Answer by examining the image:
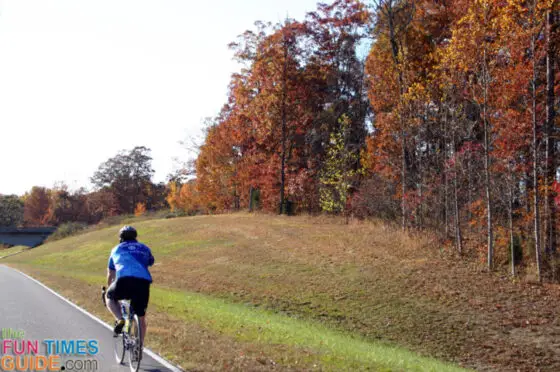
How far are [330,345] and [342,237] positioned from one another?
16.4 metres

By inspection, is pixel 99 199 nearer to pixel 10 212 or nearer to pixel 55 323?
pixel 10 212

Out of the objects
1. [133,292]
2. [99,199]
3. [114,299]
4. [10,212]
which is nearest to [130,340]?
[114,299]

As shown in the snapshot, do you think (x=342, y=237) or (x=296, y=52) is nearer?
(x=342, y=237)

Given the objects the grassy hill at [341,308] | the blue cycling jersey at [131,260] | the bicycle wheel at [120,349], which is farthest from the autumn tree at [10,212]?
the blue cycling jersey at [131,260]

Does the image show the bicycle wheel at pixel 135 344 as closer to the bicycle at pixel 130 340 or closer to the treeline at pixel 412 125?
the bicycle at pixel 130 340

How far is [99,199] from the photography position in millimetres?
104750

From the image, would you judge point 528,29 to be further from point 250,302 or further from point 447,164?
point 250,302

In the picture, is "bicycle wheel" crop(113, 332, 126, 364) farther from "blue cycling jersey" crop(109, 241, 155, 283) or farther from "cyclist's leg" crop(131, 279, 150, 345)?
"blue cycling jersey" crop(109, 241, 155, 283)

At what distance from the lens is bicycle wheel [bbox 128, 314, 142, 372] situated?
7121mm

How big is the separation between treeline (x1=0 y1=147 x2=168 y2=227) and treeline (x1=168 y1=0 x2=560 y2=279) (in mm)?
51432

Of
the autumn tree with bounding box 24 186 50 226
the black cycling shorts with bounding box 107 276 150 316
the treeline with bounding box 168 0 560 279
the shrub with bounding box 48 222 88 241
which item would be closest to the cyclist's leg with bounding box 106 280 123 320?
the black cycling shorts with bounding box 107 276 150 316

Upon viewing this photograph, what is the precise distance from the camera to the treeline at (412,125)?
1903 centimetres

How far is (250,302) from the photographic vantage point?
18359mm

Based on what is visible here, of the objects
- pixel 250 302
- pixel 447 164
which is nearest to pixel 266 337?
pixel 250 302
